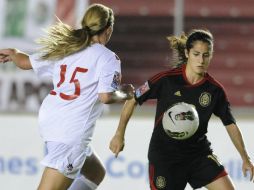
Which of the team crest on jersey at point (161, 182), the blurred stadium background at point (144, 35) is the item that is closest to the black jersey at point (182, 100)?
the team crest on jersey at point (161, 182)

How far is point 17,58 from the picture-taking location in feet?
18.9

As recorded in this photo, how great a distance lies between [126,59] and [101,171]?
4.56 meters

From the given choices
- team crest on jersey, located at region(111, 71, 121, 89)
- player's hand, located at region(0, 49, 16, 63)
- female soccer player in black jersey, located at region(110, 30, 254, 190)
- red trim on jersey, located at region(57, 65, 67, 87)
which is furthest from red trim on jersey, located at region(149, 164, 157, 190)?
player's hand, located at region(0, 49, 16, 63)

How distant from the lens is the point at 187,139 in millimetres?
5883

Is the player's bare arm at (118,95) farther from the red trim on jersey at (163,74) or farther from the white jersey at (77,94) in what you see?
the red trim on jersey at (163,74)

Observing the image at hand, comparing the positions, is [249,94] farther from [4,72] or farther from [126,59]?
[4,72]

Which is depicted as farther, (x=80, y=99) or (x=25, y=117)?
(x=25, y=117)

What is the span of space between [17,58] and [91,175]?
96 centimetres

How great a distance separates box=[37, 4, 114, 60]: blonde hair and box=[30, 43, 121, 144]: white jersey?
2.0 inches

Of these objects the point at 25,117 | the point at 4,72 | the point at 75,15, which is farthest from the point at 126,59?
the point at 25,117

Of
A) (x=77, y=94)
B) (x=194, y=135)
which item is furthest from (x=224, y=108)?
(x=77, y=94)

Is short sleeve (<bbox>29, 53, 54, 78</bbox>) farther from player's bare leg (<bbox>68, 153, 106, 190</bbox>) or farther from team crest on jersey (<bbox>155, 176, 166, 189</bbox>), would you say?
team crest on jersey (<bbox>155, 176, 166, 189</bbox>)

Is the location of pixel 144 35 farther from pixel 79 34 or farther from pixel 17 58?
pixel 79 34

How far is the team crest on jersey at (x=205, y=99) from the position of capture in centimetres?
584
